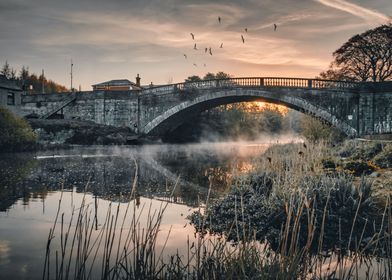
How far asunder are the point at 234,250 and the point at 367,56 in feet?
132

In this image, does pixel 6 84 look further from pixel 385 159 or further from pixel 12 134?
pixel 385 159

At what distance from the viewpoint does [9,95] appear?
125 ft

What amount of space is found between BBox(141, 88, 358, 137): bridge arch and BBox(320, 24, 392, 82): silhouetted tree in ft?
34.4

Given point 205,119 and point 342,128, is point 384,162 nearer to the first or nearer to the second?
point 342,128

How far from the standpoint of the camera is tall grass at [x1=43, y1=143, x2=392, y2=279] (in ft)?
10.7

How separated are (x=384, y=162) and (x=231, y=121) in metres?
40.6

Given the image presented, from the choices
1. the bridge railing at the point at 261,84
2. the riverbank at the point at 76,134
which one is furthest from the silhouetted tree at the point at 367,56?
the riverbank at the point at 76,134

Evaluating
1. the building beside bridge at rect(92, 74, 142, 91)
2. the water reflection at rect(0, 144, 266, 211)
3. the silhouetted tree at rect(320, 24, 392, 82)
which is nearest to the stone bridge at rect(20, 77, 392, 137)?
the silhouetted tree at rect(320, 24, 392, 82)

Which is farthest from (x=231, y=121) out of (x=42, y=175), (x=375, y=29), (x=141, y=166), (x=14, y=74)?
(x=14, y=74)

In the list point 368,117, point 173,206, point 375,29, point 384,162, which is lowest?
point 173,206

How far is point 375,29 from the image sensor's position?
37.4 meters

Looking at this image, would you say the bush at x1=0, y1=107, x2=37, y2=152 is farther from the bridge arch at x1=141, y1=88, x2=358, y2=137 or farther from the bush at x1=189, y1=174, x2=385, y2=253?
the bush at x1=189, y1=174, x2=385, y2=253

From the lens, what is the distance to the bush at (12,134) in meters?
21.5

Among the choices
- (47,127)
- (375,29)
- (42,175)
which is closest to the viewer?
(42,175)
